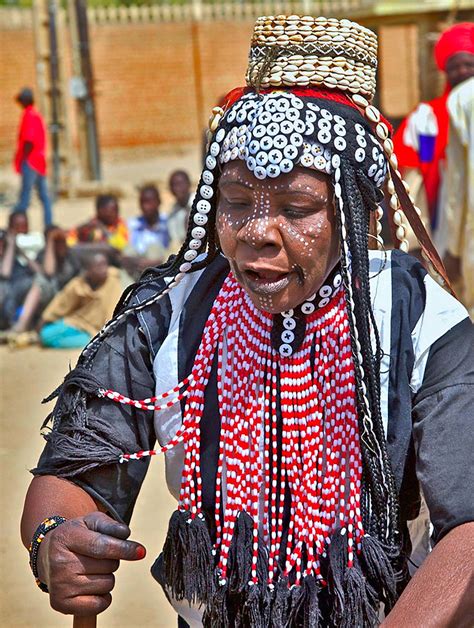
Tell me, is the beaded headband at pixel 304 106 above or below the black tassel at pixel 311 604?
above

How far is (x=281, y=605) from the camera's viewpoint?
210 cm

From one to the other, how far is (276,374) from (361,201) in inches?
14.9

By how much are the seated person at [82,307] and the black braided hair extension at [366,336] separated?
6284mm

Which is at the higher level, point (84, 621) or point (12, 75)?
point (12, 75)

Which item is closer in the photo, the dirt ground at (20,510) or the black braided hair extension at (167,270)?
the black braided hair extension at (167,270)

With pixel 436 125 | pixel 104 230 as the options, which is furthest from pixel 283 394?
pixel 104 230

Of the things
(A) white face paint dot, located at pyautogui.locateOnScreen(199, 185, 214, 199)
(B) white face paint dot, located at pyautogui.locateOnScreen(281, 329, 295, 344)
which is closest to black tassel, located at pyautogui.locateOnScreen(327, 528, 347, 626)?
(B) white face paint dot, located at pyautogui.locateOnScreen(281, 329, 295, 344)

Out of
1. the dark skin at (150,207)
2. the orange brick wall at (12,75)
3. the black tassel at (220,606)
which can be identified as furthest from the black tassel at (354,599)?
the orange brick wall at (12,75)

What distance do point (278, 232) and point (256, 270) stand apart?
79 millimetres

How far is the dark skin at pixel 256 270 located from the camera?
1.96m

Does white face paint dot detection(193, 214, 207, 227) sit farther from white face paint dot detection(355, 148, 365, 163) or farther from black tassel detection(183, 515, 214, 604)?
black tassel detection(183, 515, 214, 604)

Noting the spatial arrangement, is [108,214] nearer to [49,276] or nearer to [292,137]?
[49,276]

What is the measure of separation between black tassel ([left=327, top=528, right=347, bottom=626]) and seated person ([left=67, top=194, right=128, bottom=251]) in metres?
7.54

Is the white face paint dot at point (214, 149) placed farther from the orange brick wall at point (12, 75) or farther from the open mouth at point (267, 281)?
the orange brick wall at point (12, 75)
